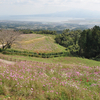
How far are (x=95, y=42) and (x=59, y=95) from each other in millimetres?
43416

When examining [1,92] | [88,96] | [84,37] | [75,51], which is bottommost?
[75,51]

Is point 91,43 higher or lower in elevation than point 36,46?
higher

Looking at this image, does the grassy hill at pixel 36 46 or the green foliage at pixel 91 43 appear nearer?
the green foliage at pixel 91 43

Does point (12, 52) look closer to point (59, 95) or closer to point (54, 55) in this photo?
point (54, 55)

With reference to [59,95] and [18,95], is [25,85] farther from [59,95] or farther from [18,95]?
[59,95]

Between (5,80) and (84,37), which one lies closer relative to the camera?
(5,80)

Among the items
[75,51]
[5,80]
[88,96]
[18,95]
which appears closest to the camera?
[18,95]

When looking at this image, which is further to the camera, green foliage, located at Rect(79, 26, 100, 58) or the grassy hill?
the grassy hill

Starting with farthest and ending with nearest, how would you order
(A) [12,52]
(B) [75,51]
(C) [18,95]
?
(B) [75,51]
(A) [12,52]
(C) [18,95]

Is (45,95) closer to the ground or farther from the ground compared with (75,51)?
farther from the ground

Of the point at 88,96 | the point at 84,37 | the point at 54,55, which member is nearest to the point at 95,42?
the point at 84,37

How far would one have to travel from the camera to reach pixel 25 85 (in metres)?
5.95

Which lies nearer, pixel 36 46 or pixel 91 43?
pixel 91 43

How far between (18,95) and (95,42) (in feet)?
147
